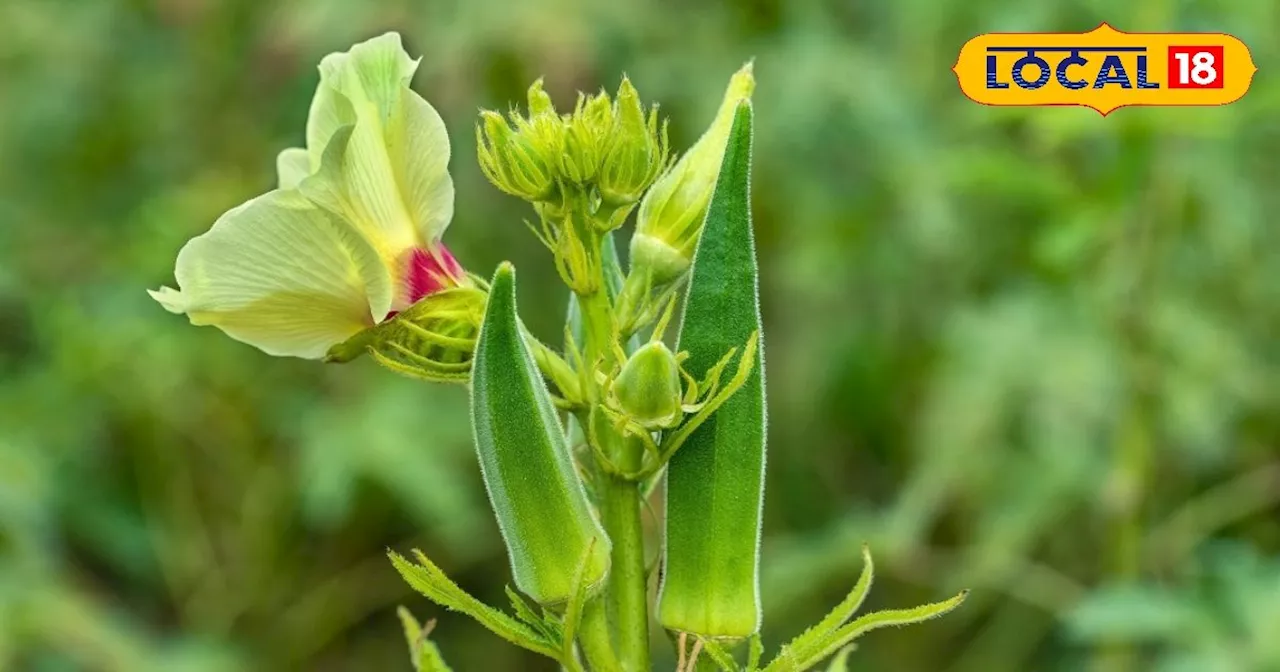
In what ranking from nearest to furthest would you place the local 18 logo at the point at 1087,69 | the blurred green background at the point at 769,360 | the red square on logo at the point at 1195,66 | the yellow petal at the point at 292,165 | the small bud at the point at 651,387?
1. the small bud at the point at 651,387
2. the yellow petal at the point at 292,165
3. the local 18 logo at the point at 1087,69
4. the red square on logo at the point at 1195,66
5. the blurred green background at the point at 769,360

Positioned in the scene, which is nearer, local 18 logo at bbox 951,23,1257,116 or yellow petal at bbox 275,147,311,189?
yellow petal at bbox 275,147,311,189

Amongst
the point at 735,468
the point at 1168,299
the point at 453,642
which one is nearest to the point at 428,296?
the point at 735,468

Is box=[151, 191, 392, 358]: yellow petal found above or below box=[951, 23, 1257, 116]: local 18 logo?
below

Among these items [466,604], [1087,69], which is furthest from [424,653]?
[1087,69]

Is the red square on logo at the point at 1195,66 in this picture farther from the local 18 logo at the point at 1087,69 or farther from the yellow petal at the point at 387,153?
the yellow petal at the point at 387,153

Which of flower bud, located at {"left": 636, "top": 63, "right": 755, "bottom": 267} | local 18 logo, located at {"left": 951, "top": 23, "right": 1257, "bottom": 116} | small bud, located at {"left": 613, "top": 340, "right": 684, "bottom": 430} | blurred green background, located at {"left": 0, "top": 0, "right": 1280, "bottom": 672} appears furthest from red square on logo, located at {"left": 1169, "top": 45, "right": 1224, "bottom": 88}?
small bud, located at {"left": 613, "top": 340, "right": 684, "bottom": 430}

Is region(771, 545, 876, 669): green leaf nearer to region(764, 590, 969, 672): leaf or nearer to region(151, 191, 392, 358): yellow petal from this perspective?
region(764, 590, 969, 672): leaf

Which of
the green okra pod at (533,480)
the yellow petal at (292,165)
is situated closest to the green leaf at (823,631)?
the green okra pod at (533,480)
